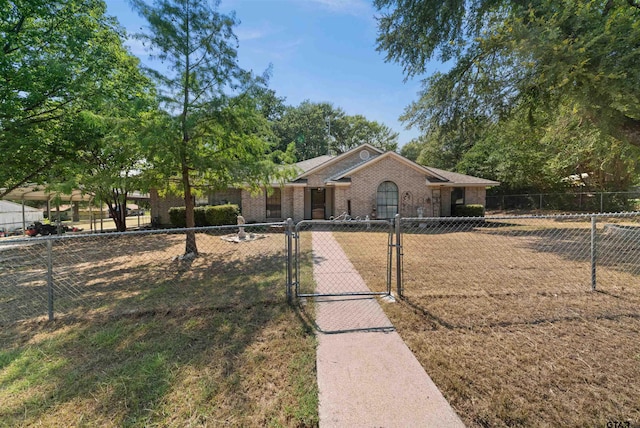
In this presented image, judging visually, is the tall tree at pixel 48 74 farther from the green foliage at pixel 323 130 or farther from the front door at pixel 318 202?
the green foliage at pixel 323 130

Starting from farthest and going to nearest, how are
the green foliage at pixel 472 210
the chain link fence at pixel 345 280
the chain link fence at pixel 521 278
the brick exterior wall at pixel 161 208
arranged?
the brick exterior wall at pixel 161 208
the green foliage at pixel 472 210
the chain link fence at pixel 521 278
the chain link fence at pixel 345 280

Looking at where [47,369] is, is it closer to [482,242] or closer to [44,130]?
[44,130]

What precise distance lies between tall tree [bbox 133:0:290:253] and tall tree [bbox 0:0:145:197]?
3.84m

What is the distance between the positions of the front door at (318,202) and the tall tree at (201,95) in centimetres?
1000

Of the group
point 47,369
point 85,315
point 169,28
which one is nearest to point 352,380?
point 47,369

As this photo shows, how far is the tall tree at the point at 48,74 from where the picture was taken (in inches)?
324

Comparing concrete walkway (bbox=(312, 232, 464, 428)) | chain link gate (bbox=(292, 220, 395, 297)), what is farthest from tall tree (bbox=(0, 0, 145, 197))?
concrete walkway (bbox=(312, 232, 464, 428))

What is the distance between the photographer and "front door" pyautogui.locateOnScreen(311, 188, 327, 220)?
59.1ft

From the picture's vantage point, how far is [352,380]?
275cm

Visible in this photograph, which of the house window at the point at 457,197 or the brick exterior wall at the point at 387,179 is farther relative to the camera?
the house window at the point at 457,197

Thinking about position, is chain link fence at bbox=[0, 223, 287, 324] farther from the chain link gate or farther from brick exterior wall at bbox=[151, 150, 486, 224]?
brick exterior wall at bbox=[151, 150, 486, 224]

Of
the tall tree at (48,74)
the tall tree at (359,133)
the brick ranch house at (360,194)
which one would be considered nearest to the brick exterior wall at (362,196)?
the brick ranch house at (360,194)

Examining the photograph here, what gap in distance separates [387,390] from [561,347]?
2365 millimetres

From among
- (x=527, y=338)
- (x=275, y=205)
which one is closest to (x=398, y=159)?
(x=275, y=205)
